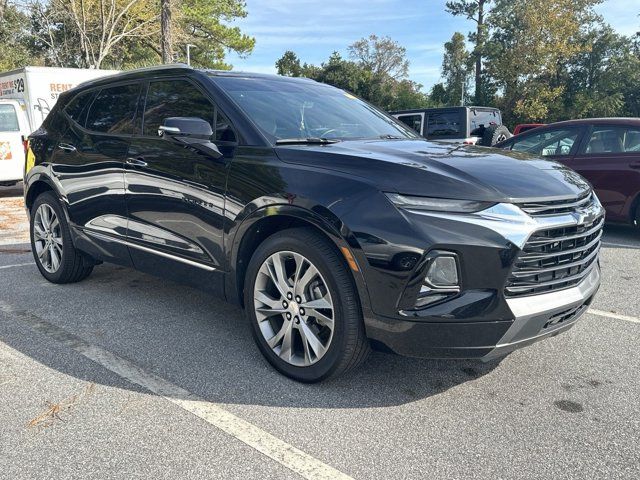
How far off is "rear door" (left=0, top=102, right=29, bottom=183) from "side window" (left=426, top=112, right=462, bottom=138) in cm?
875

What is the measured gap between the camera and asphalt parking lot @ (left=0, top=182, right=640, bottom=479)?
240 centimetres

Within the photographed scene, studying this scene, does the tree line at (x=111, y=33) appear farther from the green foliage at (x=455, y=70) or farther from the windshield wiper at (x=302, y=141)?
the windshield wiper at (x=302, y=141)

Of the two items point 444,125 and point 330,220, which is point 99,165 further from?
point 444,125

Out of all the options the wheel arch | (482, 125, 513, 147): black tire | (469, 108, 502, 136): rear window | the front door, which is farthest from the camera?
(469, 108, 502, 136): rear window

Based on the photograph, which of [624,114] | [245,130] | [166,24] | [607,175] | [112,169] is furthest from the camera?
[624,114]

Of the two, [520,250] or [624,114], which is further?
[624,114]

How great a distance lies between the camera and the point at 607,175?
295 inches

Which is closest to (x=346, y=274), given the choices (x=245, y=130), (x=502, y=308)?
(x=502, y=308)

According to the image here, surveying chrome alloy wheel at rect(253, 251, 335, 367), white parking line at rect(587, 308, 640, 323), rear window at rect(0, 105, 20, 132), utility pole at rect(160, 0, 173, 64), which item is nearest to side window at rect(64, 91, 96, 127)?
chrome alloy wheel at rect(253, 251, 335, 367)

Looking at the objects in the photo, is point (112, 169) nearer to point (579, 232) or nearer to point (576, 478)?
point (579, 232)

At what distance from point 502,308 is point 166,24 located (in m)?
17.6

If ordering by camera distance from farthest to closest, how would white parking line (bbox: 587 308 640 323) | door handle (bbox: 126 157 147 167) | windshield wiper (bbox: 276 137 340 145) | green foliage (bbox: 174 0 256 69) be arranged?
green foliage (bbox: 174 0 256 69)
white parking line (bbox: 587 308 640 323)
door handle (bbox: 126 157 147 167)
windshield wiper (bbox: 276 137 340 145)

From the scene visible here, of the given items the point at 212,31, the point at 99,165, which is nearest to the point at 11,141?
the point at 99,165

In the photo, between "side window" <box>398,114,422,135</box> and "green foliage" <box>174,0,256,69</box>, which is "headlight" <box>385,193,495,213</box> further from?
"green foliage" <box>174,0,256,69</box>
